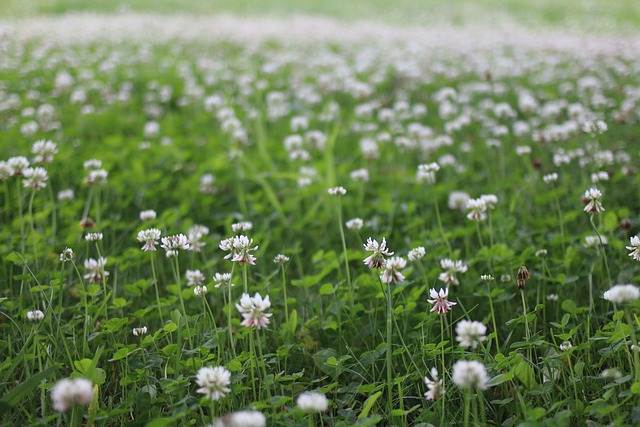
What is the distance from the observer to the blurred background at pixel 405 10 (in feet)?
43.5

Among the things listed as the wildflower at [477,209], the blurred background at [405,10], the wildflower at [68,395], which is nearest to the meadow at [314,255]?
the wildflower at [68,395]

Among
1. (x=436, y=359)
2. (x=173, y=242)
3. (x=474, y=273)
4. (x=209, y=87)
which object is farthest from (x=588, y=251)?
(x=209, y=87)

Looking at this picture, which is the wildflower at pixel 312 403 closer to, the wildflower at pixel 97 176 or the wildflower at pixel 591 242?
the wildflower at pixel 591 242

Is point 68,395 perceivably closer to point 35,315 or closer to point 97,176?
point 35,315

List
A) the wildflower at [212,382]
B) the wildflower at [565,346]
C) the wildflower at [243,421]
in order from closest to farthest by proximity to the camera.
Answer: the wildflower at [243,421], the wildflower at [212,382], the wildflower at [565,346]

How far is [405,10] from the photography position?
1633 cm

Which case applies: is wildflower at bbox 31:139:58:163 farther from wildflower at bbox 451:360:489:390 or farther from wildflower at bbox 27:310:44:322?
wildflower at bbox 451:360:489:390

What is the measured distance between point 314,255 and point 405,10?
15064 mm

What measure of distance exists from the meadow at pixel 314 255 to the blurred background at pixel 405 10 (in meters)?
7.31

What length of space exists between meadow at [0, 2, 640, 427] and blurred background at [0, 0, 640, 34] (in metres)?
7.31

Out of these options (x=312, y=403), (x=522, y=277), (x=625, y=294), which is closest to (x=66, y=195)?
(x=312, y=403)

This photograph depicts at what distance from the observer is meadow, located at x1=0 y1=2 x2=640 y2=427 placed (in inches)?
68.7

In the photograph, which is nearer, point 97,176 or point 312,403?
point 312,403

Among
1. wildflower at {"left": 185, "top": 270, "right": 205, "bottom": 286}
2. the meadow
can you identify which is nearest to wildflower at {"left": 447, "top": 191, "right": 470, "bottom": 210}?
the meadow
